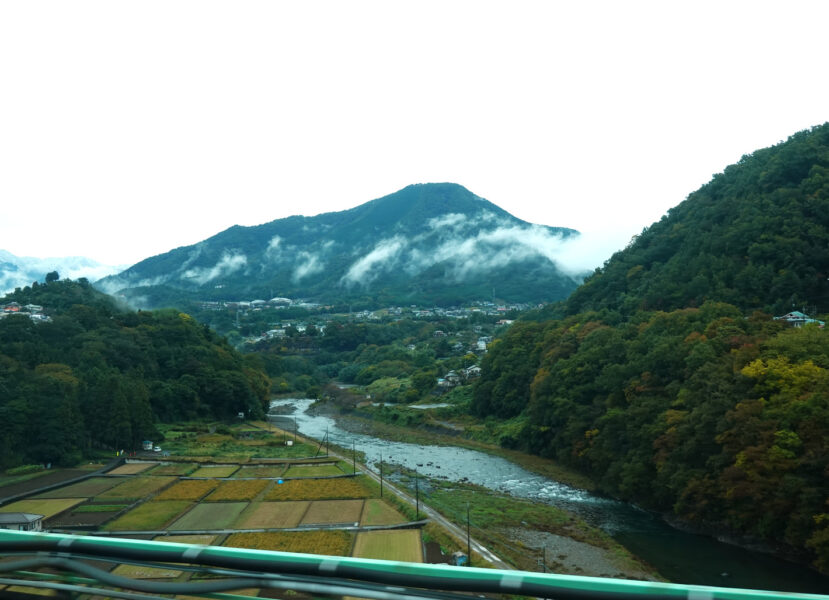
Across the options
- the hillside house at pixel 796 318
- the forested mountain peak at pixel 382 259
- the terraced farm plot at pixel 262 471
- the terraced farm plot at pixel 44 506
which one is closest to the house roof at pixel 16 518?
the terraced farm plot at pixel 44 506

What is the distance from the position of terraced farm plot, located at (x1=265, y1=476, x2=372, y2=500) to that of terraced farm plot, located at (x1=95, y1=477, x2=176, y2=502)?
363 cm

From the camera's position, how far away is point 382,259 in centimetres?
12294

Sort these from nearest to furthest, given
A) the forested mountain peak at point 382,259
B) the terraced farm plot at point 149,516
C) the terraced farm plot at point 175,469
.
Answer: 1. the terraced farm plot at point 149,516
2. the terraced farm plot at point 175,469
3. the forested mountain peak at point 382,259

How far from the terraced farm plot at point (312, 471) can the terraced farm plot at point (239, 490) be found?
1.44 metres

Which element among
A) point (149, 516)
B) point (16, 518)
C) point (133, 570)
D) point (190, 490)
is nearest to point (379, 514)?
point (149, 516)

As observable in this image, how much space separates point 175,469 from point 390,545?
11268mm

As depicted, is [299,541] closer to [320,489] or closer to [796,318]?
[320,489]

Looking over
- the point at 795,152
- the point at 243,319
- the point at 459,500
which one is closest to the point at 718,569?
the point at 459,500

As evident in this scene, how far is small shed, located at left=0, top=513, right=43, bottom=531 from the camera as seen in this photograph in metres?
13.5

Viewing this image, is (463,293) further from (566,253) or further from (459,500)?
(459,500)

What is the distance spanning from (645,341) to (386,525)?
43.5ft

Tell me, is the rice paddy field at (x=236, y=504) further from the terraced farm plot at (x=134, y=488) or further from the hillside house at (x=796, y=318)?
the hillside house at (x=796, y=318)

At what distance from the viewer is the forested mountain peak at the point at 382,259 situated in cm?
10300

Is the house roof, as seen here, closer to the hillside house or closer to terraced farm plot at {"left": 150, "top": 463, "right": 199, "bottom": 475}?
terraced farm plot at {"left": 150, "top": 463, "right": 199, "bottom": 475}
